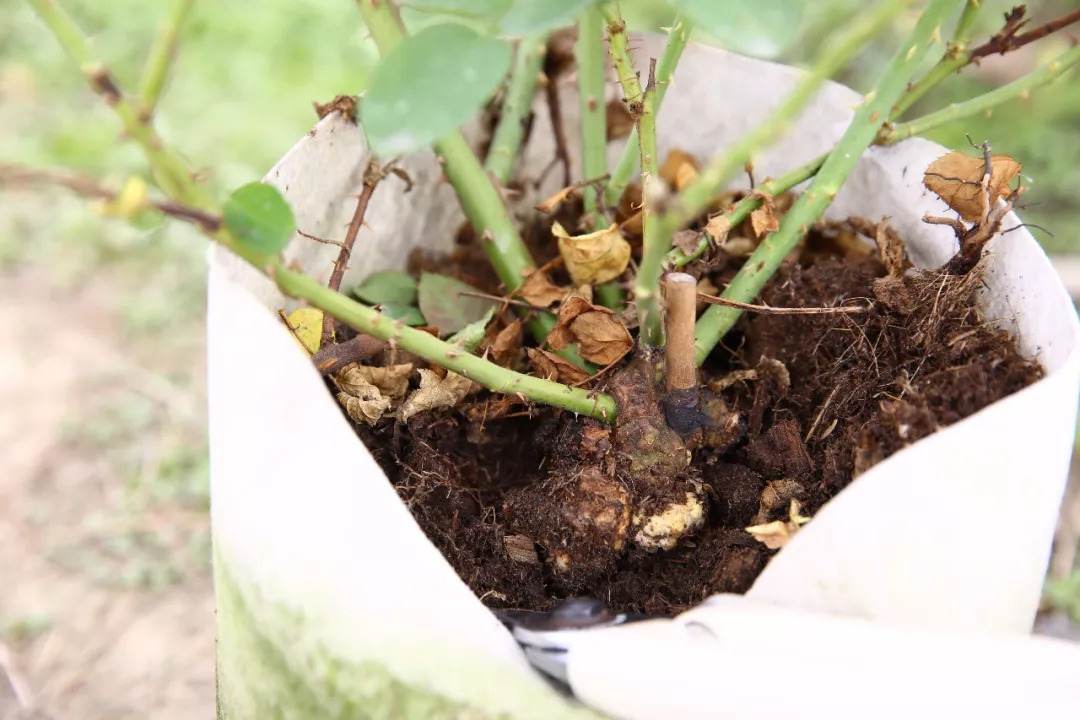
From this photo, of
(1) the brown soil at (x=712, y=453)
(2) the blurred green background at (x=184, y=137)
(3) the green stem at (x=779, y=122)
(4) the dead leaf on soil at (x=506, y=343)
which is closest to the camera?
(3) the green stem at (x=779, y=122)

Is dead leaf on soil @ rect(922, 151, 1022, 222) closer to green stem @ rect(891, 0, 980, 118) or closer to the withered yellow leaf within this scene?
green stem @ rect(891, 0, 980, 118)

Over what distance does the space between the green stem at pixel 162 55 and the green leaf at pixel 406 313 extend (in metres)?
0.29

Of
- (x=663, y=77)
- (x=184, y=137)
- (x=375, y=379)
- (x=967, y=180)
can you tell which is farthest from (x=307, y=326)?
(x=184, y=137)

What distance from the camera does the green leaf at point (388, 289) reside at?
0.65 meters

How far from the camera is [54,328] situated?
1.24m

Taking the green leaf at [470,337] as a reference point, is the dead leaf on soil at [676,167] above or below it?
above

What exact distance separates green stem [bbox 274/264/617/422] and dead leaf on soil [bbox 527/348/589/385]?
39 mm

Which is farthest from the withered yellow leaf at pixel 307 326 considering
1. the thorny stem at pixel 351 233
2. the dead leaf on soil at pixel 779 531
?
the dead leaf on soil at pixel 779 531

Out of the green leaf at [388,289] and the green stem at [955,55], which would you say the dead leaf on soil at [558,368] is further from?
the green stem at [955,55]

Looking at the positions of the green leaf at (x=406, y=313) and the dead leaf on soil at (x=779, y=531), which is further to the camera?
the green leaf at (x=406, y=313)

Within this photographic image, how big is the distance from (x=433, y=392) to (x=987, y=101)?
0.40 meters

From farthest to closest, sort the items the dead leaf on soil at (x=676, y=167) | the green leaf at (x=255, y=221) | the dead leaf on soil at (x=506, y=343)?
the dead leaf on soil at (x=676, y=167), the dead leaf on soil at (x=506, y=343), the green leaf at (x=255, y=221)

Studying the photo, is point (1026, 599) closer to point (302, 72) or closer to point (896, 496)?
point (896, 496)

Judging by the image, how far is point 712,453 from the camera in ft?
1.87
